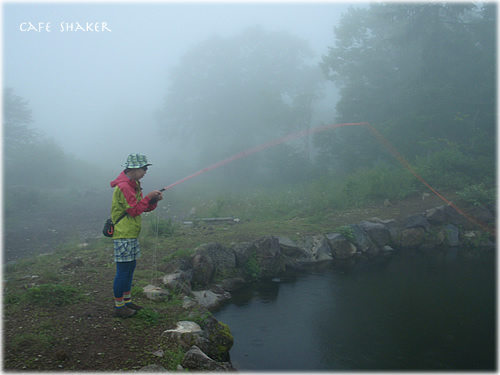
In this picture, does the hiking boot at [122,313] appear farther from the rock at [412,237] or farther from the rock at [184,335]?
the rock at [412,237]

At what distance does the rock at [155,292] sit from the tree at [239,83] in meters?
20.5

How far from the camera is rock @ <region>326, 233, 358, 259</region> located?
34.4 ft

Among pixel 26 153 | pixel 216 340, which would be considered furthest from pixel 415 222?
pixel 26 153

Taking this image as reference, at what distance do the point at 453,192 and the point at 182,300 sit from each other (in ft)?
39.0

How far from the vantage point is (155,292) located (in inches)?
230

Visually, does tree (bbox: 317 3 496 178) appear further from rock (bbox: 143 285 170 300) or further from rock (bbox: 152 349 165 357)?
rock (bbox: 152 349 165 357)

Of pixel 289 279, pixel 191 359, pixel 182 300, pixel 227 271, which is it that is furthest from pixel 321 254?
pixel 191 359

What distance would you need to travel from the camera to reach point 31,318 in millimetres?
4598

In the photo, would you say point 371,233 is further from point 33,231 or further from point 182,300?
point 33,231

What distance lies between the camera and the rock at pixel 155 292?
5.73m

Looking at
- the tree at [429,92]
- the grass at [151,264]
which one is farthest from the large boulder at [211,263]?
the tree at [429,92]

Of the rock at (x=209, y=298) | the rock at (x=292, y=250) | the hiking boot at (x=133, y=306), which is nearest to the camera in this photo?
the hiking boot at (x=133, y=306)

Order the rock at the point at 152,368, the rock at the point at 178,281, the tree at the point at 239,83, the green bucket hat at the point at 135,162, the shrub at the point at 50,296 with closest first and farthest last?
1. the rock at the point at 152,368
2. the green bucket hat at the point at 135,162
3. the shrub at the point at 50,296
4. the rock at the point at 178,281
5. the tree at the point at 239,83

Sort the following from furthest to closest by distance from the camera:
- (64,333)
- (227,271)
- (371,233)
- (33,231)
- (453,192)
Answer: (453,192)
(33,231)
(371,233)
(227,271)
(64,333)
